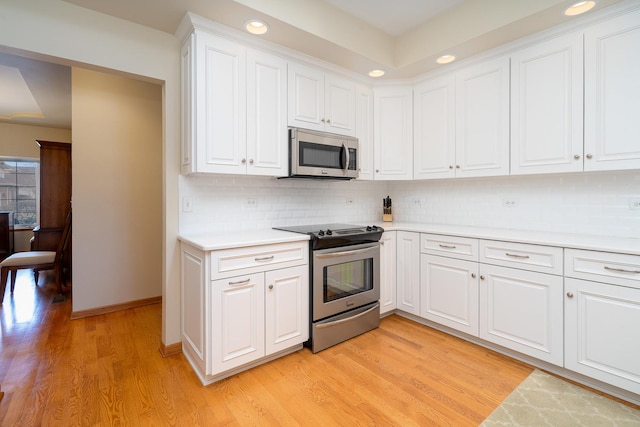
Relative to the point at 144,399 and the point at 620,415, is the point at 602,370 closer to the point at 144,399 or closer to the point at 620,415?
the point at 620,415

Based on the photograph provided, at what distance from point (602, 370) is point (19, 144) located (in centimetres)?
851

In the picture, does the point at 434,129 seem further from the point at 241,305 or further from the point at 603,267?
the point at 241,305

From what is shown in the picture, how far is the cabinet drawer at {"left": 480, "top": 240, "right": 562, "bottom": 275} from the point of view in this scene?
2.03 m

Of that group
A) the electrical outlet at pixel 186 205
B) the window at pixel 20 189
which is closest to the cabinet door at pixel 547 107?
the electrical outlet at pixel 186 205

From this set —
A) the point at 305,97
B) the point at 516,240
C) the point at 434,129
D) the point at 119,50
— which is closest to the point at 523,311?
the point at 516,240

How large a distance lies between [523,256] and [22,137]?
8002mm

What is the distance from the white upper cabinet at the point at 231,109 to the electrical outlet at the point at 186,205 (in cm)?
27

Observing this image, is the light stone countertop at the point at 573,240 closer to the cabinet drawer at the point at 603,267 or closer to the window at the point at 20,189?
the cabinet drawer at the point at 603,267

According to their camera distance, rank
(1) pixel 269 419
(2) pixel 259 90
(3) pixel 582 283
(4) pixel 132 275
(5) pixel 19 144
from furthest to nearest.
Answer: (5) pixel 19 144 < (4) pixel 132 275 < (2) pixel 259 90 < (3) pixel 582 283 < (1) pixel 269 419

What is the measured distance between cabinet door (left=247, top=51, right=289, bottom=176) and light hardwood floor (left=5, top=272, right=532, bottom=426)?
1568mm

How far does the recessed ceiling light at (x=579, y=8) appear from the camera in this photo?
1.95 metres

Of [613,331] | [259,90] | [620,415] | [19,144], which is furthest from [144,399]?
[19,144]

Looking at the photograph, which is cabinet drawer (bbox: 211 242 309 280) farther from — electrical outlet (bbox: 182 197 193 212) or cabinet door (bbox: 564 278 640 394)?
cabinet door (bbox: 564 278 640 394)

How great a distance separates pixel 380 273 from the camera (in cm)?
292
